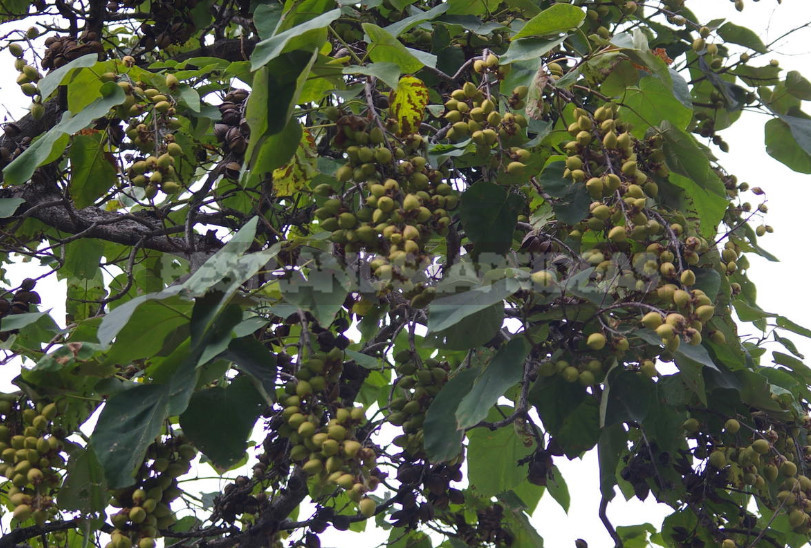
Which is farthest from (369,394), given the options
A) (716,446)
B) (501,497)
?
(716,446)

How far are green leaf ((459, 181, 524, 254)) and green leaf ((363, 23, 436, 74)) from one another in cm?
26

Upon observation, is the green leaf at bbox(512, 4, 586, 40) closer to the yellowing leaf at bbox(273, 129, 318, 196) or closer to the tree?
the tree

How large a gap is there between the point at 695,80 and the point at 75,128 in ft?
5.27

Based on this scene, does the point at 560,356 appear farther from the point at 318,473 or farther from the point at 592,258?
the point at 318,473

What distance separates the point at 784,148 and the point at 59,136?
177cm

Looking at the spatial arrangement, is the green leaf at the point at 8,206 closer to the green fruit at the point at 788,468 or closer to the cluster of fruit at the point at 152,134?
the cluster of fruit at the point at 152,134

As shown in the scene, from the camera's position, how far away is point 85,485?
1579mm

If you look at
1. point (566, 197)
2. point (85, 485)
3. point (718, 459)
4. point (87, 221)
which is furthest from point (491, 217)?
point (87, 221)

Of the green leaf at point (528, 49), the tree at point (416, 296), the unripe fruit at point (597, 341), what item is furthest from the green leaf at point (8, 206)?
the unripe fruit at point (597, 341)

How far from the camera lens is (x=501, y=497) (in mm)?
2160

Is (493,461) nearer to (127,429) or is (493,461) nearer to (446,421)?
(446,421)

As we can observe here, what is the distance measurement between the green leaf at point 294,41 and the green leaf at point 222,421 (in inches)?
22.0

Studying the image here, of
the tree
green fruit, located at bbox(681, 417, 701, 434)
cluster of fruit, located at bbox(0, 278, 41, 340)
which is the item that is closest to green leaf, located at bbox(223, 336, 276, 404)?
the tree

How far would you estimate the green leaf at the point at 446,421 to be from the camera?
5.06 ft
